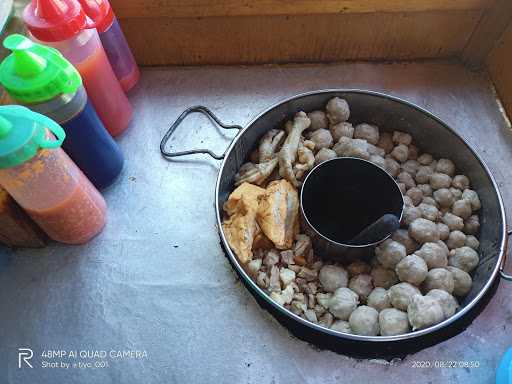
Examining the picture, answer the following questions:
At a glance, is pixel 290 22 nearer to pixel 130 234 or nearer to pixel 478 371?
pixel 130 234

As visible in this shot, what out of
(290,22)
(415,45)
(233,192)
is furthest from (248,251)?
(415,45)

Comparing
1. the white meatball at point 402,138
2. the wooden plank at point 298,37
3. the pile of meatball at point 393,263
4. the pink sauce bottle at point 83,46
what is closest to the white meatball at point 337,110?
the pile of meatball at point 393,263

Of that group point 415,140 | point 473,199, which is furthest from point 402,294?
point 415,140

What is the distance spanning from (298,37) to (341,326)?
2.19ft

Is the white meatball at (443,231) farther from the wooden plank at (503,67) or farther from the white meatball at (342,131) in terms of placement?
the wooden plank at (503,67)

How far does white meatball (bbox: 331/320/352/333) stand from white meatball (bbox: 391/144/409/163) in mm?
373

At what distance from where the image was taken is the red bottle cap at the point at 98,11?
783mm

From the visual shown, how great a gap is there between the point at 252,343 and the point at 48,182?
0.43m

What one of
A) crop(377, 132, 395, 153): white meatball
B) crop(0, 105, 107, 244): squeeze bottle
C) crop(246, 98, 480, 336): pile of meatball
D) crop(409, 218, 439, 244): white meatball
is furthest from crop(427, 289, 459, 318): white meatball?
crop(0, 105, 107, 244): squeeze bottle

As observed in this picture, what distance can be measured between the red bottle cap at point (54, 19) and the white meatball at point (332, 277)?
584 mm

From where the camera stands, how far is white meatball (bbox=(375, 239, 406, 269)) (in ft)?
2.52

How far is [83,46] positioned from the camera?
78cm

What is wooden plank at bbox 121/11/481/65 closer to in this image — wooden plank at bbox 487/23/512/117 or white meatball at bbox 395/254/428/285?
wooden plank at bbox 487/23/512/117

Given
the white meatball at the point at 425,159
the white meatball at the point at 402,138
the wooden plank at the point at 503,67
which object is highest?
the wooden plank at the point at 503,67
